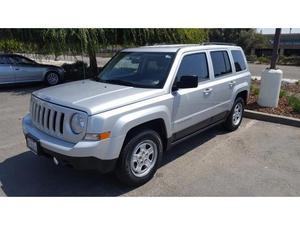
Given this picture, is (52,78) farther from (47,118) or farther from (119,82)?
(47,118)

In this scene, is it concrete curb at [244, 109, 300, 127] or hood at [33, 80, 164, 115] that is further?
concrete curb at [244, 109, 300, 127]

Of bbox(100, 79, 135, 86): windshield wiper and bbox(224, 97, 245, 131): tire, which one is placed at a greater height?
bbox(100, 79, 135, 86): windshield wiper

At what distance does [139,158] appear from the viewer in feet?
11.2

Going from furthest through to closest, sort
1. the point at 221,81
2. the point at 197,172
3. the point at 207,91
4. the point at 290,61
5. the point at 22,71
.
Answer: the point at 290,61
the point at 22,71
the point at 221,81
the point at 207,91
the point at 197,172

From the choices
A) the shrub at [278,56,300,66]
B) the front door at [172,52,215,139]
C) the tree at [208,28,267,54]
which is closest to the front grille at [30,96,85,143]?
the front door at [172,52,215,139]

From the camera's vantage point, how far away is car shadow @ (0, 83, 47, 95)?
31.7ft

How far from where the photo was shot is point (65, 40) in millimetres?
9734

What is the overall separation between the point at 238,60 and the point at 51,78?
823 centimetres

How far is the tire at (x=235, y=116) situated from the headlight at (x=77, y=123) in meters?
3.45

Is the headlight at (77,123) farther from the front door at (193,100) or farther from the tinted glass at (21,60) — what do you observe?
the tinted glass at (21,60)

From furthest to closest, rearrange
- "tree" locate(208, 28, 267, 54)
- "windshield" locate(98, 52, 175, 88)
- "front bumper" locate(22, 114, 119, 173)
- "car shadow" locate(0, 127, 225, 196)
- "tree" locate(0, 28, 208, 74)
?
"tree" locate(208, 28, 267, 54) < "tree" locate(0, 28, 208, 74) < "windshield" locate(98, 52, 175, 88) < "car shadow" locate(0, 127, 225, 196) < "front bumper" locate(22, 114, 119, 173)

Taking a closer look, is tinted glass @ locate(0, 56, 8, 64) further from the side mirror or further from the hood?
the side mirror

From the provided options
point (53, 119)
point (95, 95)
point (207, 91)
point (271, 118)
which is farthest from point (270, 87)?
point (53, 119)
